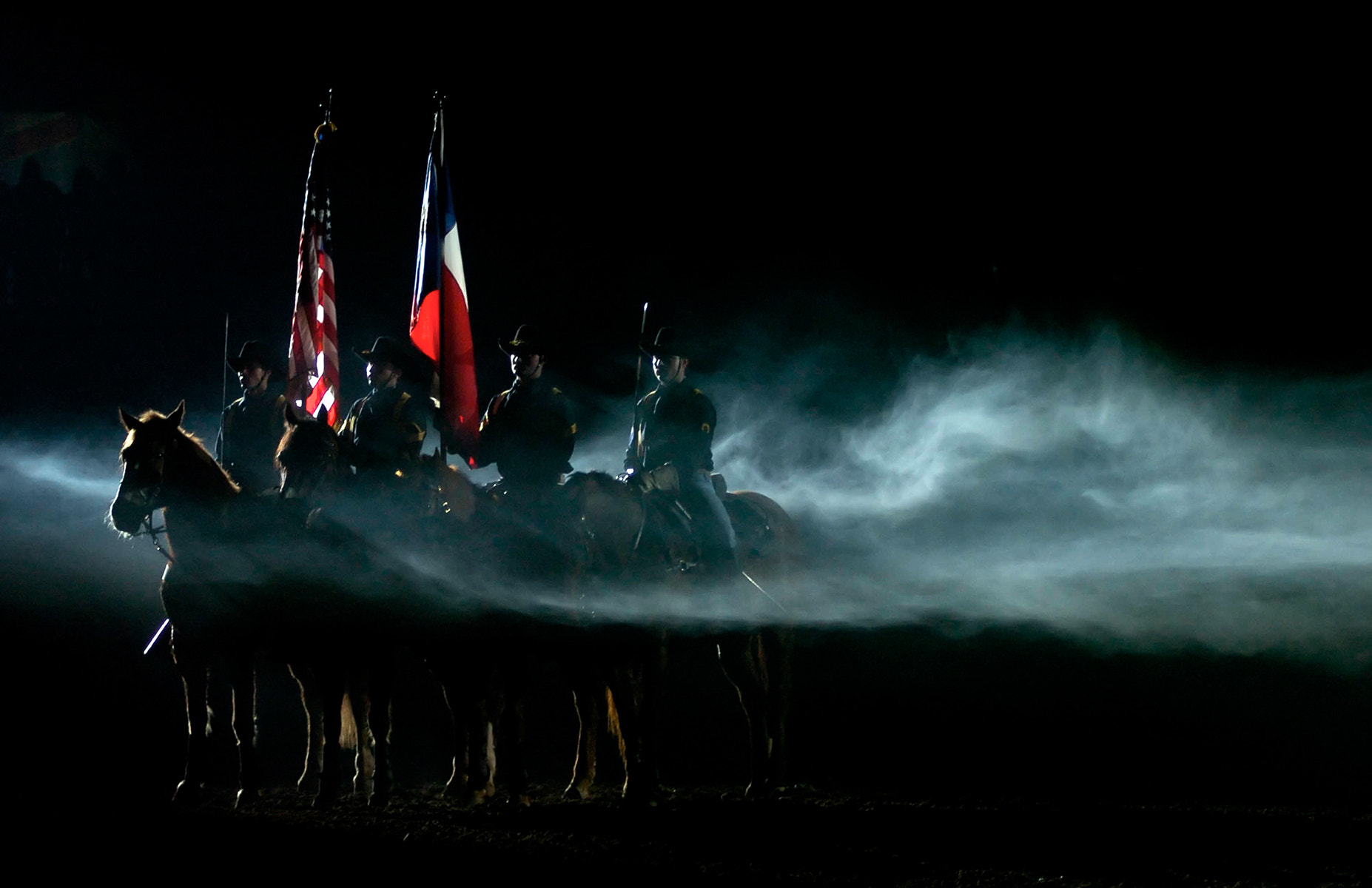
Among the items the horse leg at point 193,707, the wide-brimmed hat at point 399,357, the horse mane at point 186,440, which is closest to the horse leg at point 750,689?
the wide-brimmed hat at point 399,357

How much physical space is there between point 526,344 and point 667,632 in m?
2.14

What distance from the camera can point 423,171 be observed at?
11.5 meters

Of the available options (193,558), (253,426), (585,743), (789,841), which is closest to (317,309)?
(253,426)

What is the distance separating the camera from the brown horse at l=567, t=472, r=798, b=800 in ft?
24.1

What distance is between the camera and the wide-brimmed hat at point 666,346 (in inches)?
311

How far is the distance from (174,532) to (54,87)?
5.81m

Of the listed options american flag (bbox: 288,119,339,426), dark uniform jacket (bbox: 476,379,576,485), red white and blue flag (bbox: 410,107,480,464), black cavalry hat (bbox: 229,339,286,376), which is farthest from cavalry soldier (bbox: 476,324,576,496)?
american flag (bbox: 288,119,339,426)

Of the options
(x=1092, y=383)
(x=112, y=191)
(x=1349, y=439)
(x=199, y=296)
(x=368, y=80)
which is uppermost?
(x=368, y=80)

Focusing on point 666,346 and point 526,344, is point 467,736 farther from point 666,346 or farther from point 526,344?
point 666,346

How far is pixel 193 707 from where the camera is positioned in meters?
7.27

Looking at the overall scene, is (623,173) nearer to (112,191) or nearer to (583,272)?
(583,272)

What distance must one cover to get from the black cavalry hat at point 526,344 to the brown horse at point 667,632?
3.23 feet

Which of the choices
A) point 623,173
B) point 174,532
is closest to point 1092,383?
point 623,173

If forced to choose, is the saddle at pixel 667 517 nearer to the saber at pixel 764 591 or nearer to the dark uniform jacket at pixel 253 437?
the saber at pixel 764 591
